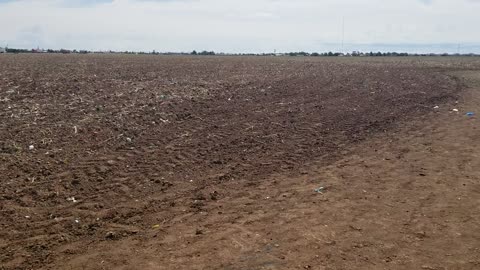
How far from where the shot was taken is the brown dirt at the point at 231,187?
17.1 ft

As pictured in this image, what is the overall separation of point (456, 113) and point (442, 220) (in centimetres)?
936

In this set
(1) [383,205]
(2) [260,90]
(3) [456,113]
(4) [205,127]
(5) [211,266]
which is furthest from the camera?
(2) [260,90]

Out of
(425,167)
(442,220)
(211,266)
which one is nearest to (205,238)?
(211,266)

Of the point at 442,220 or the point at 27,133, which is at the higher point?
the point at 27,133

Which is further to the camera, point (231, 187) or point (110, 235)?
point (231, 187)

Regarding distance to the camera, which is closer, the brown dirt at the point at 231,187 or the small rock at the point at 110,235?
the brown dirt at the point at 231,187

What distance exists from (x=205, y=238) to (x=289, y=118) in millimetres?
7771

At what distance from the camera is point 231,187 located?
24.4 ft

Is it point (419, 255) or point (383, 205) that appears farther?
point (383, 205)

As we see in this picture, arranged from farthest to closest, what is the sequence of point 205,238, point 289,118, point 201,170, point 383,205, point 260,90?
point 260,90, point 289,118, point 201,170, point 383,205, point 205,238

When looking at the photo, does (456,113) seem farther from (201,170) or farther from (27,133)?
(27,133)

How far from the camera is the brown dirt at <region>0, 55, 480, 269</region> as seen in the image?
5.21 metres

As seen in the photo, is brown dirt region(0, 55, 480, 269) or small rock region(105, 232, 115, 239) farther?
small rock region(105, 232, 115, 239)

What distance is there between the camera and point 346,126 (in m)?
12.1
